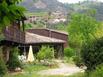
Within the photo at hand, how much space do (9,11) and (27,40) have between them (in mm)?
43079

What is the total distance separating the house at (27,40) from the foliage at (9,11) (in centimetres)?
2084

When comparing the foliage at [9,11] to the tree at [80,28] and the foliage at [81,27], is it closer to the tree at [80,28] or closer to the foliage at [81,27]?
the tree at [80,28]

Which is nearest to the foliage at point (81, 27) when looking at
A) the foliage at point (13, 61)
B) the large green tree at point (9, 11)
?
the foliage at point (13, 61)

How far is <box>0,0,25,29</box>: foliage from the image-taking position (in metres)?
4.44

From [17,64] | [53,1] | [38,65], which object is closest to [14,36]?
[17,64]

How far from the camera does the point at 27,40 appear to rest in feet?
156

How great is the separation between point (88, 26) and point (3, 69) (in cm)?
4196

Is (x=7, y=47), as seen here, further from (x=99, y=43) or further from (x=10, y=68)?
(x=99, y=43)

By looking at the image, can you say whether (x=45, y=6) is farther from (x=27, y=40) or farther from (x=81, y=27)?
(x=27, y=40)

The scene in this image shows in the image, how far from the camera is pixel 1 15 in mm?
4500

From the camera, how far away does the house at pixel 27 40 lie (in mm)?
28792

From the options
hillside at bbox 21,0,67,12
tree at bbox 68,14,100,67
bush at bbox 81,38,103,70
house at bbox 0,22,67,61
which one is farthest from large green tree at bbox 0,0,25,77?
hillside at bbox 21,0,67,12

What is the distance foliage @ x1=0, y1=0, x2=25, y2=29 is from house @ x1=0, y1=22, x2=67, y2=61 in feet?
68.4

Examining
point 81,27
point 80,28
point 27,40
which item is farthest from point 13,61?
point 80,28
